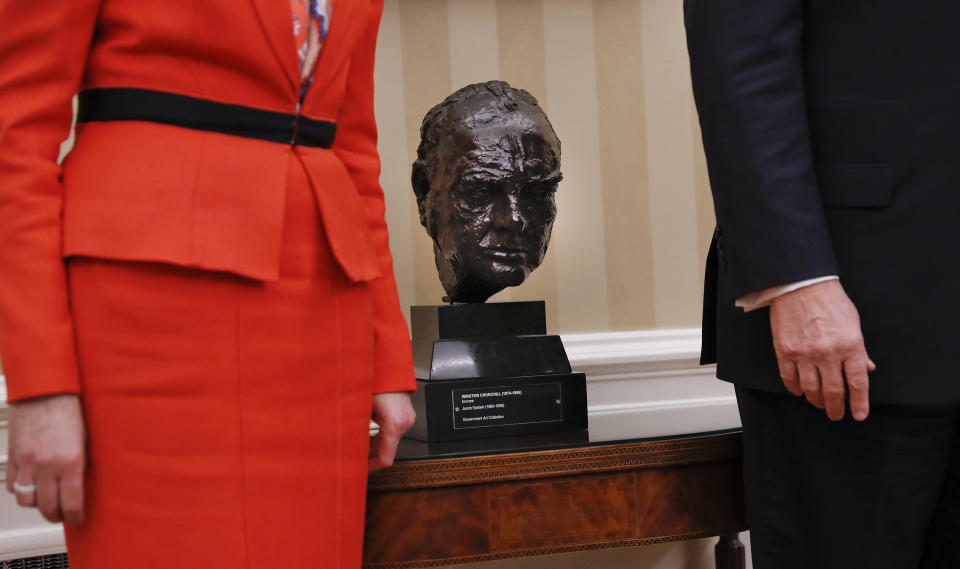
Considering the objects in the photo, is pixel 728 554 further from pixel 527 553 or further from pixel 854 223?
pixel 854 223

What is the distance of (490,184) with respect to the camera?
1.53 metres

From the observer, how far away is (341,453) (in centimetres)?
97

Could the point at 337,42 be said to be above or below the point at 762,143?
above

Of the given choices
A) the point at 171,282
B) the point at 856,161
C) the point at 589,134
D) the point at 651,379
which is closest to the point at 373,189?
the point at 171,282

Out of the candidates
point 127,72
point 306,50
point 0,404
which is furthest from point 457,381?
point 0,404

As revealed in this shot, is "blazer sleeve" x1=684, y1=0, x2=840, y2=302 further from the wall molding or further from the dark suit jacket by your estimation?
the wall molding

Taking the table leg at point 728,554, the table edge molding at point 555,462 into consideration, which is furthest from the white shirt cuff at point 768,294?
the table leg at point 728,554

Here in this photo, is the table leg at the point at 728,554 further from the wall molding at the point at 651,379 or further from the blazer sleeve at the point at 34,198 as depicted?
the blazer sleeve at the point at 34,198

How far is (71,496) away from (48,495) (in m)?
0.02

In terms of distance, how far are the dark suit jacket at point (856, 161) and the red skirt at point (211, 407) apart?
47 cm

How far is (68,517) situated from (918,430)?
0.89 metres

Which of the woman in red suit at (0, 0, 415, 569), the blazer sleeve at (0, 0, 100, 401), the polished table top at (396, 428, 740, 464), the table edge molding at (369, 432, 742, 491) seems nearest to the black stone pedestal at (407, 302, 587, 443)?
the polished table top at (396, 428, 740, 464)

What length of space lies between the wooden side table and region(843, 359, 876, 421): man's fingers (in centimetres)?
47

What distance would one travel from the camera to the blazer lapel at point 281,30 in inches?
35.0
